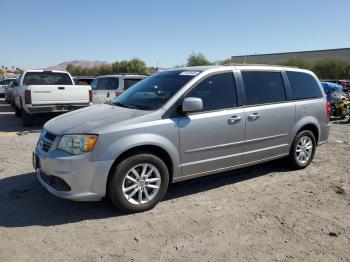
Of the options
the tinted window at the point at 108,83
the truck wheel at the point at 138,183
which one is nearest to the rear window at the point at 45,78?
the tinted window at the point at 108,83

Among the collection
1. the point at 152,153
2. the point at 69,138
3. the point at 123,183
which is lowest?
the point at 123,183

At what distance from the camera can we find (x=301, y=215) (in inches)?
176

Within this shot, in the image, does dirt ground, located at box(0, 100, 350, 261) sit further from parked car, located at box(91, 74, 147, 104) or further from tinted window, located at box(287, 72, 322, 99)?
parked car, located at box(91, 74, 147, 104)

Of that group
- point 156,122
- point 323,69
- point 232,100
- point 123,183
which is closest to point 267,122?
point 232,100

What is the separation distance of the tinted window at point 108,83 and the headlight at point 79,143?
8741 millimetres

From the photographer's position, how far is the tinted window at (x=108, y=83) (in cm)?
1280

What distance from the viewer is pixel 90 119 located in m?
4.56

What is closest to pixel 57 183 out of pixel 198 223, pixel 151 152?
pixel 151 152

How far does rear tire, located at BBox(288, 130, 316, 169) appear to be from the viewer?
6.25m

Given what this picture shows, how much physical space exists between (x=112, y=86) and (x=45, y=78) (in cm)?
238

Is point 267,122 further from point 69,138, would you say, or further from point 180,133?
point 69,138

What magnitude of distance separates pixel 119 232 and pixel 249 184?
2458 millimetres

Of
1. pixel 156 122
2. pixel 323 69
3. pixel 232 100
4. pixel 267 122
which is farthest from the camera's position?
pixel 323 69

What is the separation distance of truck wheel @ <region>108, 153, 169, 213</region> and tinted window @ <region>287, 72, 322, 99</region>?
2941 millimetres
